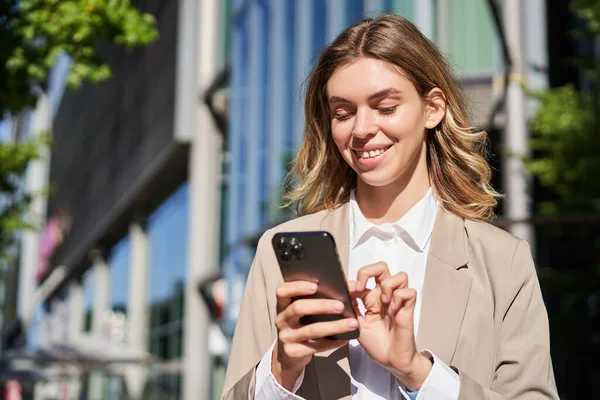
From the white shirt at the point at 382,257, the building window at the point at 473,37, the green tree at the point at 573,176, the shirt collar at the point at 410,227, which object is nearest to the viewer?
the white shirt at the point at 382,257

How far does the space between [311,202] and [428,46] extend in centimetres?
50

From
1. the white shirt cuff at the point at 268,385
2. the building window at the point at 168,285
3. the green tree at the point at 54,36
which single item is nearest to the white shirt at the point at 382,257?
the white shirt cuff at the point at 268,385

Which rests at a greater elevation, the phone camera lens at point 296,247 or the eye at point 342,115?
the eye at point 342,115

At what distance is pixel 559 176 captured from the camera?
41.5 ft

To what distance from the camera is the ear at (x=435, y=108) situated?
2.26 metres

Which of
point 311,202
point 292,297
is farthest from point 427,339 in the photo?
point 311,202

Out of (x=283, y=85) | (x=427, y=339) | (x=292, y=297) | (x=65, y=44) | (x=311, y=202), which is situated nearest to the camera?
(x=292, y=297)

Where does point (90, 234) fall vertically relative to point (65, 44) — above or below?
below

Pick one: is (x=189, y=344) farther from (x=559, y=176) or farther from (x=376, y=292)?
(x=376, y=292)

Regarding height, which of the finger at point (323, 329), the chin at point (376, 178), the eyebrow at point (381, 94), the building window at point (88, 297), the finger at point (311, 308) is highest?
the eyebrow at point (381, 94)

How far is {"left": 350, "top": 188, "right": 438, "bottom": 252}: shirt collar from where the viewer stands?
226cm

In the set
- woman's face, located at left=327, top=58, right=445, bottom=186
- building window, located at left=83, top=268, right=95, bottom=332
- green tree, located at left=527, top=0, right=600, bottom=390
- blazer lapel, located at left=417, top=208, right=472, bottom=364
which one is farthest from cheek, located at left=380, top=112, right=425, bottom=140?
building window, located at left=83, top=268, right=95, bottom=332

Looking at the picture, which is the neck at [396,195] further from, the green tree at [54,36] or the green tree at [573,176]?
the green tree at [573,176]

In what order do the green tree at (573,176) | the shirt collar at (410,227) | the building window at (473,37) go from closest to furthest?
the shirt collar at (410,227)
the green tree at (573,176)
the building window at (473,37)
